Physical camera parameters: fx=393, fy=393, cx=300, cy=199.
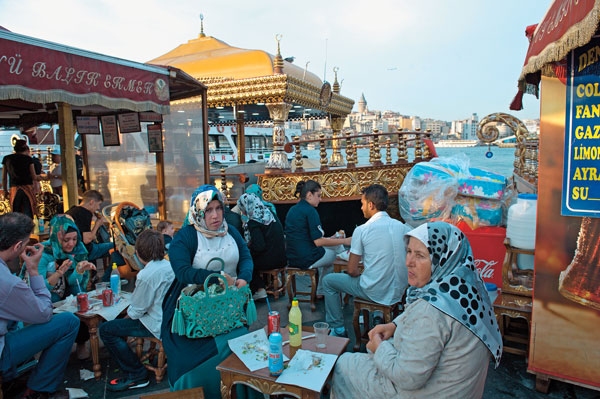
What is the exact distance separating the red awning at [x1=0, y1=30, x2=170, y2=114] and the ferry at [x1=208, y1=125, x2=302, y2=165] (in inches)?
652

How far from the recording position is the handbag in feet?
8.69

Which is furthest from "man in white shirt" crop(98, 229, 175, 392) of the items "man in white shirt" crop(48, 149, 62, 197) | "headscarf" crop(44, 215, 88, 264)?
"man in white shirt" crop(48, 149, 62, 197)

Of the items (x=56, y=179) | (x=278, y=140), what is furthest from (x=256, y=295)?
(x=56, y=179)

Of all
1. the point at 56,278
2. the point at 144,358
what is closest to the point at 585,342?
the point at 144,358

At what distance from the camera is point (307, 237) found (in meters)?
4.98

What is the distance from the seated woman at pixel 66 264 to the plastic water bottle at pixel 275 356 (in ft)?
8.10

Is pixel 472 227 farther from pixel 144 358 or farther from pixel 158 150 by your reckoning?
pixel 158 150

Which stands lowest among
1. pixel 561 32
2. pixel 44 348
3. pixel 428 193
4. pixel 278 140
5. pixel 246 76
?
pixel 44 348

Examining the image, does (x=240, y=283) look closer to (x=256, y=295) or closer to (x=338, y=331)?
(x=338, y=331)

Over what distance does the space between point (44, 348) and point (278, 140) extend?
666 centimetres

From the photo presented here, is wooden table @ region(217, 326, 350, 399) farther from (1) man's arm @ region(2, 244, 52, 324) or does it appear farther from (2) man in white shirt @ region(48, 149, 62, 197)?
(2) man in white shirt @ region(48, 149, 62, 197)

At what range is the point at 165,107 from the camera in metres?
6.43

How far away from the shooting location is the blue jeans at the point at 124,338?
10.7ft

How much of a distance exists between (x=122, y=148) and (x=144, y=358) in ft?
20.1
